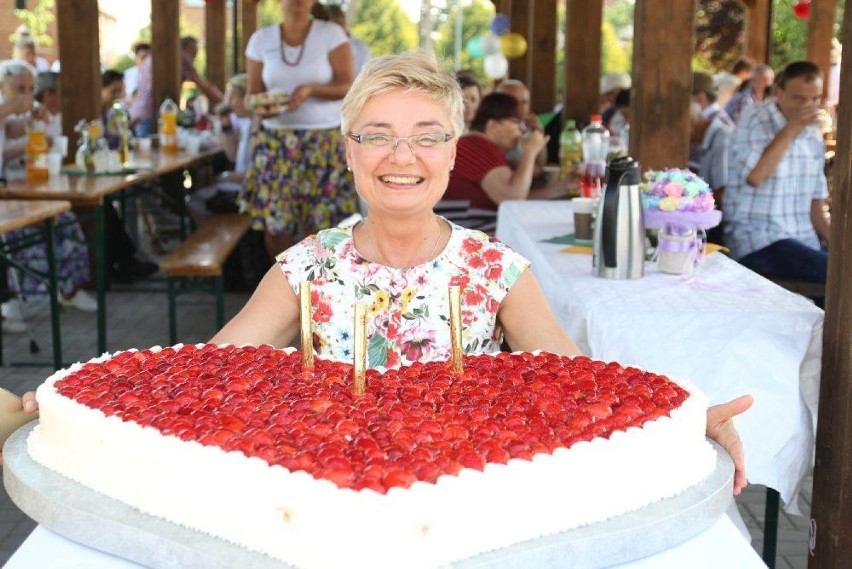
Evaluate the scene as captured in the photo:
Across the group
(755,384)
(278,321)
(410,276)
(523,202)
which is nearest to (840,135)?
(755,384)

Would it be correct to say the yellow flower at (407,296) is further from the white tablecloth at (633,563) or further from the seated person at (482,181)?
the seated person at (482,181)

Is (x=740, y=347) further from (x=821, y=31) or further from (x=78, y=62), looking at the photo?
(x=821, y=31)

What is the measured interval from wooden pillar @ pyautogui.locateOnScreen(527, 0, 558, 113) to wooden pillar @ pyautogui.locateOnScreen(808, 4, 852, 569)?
6807 mm

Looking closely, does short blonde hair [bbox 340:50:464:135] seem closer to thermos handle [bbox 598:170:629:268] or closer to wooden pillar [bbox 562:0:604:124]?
thermos handle [bbox 598:170:629:268]

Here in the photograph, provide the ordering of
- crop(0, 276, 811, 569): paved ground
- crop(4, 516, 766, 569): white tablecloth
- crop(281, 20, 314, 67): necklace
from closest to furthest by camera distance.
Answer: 1. crop(4, 516, 766, 569): white tablecloth
2. crop(0, 276, 811, 569): paved ground
3. crop(281, 20, 314, 67): necklace

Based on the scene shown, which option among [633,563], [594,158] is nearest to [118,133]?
[594,158]

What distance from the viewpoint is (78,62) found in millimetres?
6434

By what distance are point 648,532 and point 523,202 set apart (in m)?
3.45

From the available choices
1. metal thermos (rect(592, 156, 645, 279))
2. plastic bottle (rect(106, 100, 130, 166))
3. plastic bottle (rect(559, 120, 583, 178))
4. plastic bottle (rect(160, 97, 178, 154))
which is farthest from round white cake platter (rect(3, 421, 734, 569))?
plastic bottle (rect(160, 97, 178, 154))

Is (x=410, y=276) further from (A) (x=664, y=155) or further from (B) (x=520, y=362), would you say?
(A) (x=664, y=155)

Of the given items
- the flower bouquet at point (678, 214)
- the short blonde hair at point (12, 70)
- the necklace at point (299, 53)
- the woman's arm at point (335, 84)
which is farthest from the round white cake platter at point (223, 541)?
the short blonde hair at point (12, 70)

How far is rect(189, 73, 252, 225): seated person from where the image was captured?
6848 mm

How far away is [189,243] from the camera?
557 cm

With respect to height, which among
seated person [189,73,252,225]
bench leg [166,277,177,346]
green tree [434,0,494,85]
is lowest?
bench leg [166,277,177,346]
